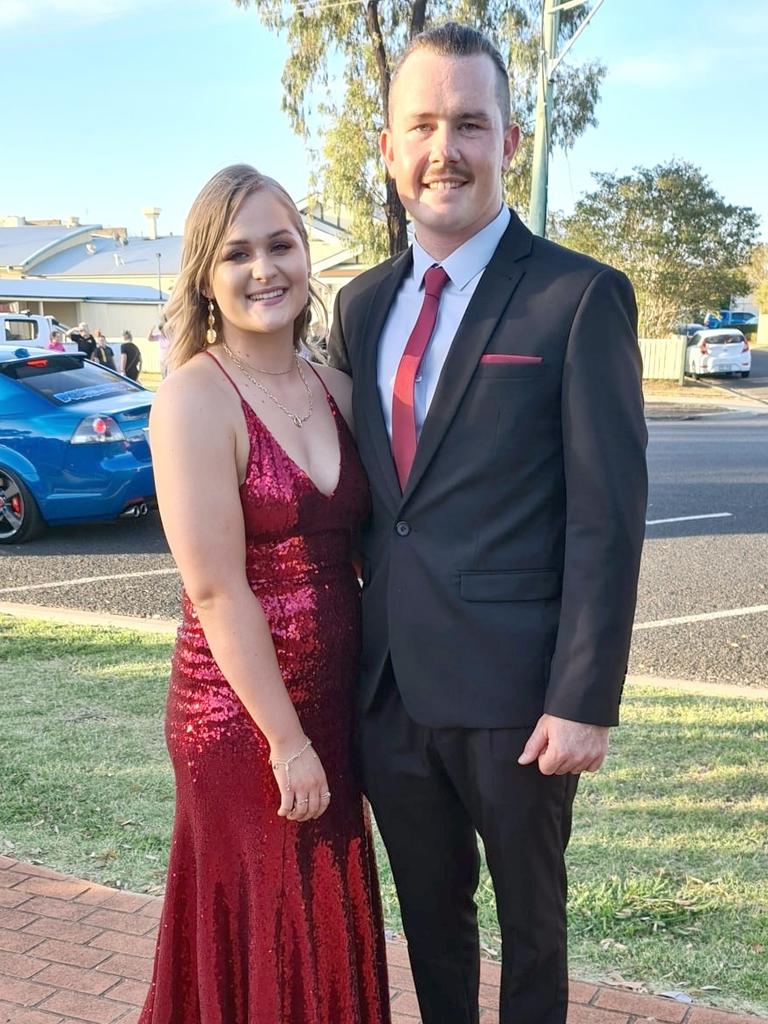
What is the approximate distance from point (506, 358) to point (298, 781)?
96cm

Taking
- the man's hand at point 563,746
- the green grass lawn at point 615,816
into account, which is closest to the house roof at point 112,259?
the green grass lawn at point 615,816

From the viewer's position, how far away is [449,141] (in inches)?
87.7

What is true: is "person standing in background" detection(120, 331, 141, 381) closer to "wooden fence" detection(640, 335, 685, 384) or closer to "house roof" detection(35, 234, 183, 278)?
"wooden fence" detection(640, 335, 685, 384)

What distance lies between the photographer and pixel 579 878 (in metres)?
3.39

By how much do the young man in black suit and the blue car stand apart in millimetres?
6411

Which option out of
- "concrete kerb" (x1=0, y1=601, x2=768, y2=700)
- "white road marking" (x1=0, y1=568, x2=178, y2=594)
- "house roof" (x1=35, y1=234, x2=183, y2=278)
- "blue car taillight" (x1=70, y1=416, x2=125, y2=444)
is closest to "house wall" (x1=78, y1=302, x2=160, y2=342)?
"house roof" (x1=35, y1=234, x2=183, y2=278)

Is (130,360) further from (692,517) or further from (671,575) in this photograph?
(671,575)

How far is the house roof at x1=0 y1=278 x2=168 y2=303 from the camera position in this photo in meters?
41.9

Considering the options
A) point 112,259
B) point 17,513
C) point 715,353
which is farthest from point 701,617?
point 112,259

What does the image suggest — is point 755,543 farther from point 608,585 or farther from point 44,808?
point 608,585

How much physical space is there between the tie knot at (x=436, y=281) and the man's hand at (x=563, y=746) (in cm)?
91

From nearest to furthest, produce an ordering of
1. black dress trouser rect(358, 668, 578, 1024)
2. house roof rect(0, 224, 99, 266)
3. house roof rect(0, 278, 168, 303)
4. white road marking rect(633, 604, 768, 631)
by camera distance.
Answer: black dress trouser rect(358, 668, 578, 1024) < white road marking rect(633, 604, 768, 631) < house roof rect(0, 278, 168, 303) < house roof rect(0, 224, 99, 266)

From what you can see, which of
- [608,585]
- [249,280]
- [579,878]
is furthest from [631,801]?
[249,280]

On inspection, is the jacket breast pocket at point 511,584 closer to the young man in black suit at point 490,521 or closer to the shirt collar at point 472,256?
the young man in black suit at point 490,521
